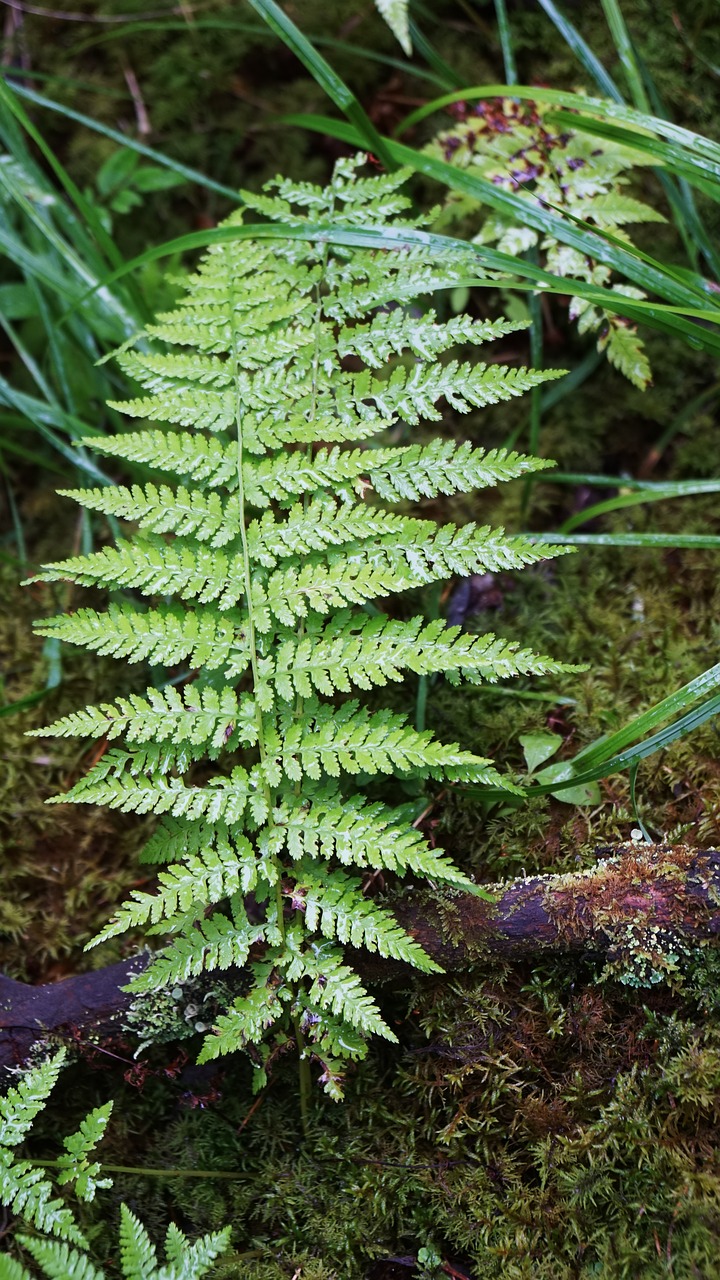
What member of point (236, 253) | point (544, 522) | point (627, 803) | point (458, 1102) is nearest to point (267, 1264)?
point (458, 1102)

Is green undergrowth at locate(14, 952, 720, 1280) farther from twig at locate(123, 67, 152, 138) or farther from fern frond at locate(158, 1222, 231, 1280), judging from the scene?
twig at locate(123, 67, 152, 138)

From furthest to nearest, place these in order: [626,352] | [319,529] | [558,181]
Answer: [558,181]
[626,352]
[319,529]

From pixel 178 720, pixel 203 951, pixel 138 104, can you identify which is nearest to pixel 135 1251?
pixel 203 951

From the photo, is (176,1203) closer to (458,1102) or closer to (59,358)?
(458,1102)

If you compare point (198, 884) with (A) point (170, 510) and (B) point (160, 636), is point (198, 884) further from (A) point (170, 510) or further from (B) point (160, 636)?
(A) point (170, 510)

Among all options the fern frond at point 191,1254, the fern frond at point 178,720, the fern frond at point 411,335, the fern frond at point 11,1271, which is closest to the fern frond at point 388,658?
the fern frond at point 178,720
